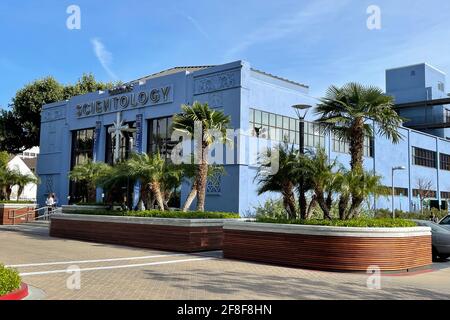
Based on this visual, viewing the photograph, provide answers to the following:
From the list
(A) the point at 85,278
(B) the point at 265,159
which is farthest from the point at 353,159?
(A) the point at 85,278

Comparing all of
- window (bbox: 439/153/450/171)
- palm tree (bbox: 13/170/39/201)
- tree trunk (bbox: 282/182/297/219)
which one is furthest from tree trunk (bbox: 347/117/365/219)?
window (bbox: 439/153/450/171)

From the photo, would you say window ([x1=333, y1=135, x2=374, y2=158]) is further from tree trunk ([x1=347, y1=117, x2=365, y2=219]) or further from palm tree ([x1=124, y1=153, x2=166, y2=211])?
palm tree ([x1=124, y1=153, x2=166, y2=211])

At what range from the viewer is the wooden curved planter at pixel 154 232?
16.2 metres

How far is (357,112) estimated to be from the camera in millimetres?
15281

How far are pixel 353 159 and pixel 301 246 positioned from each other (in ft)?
13.2

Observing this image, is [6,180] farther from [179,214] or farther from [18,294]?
[18,294]

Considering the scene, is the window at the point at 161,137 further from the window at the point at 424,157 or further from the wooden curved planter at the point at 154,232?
the window at the point at 424,157

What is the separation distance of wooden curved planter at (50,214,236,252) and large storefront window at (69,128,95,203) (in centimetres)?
1307

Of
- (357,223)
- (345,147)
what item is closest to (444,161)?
(345,147)

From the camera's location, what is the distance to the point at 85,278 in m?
10.3

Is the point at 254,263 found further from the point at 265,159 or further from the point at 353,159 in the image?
the point at 353,159

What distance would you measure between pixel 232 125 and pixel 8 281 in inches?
690

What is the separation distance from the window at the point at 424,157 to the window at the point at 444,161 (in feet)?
5.93

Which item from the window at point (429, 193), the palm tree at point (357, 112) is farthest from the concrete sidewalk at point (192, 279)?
the window at point (429, 193)
